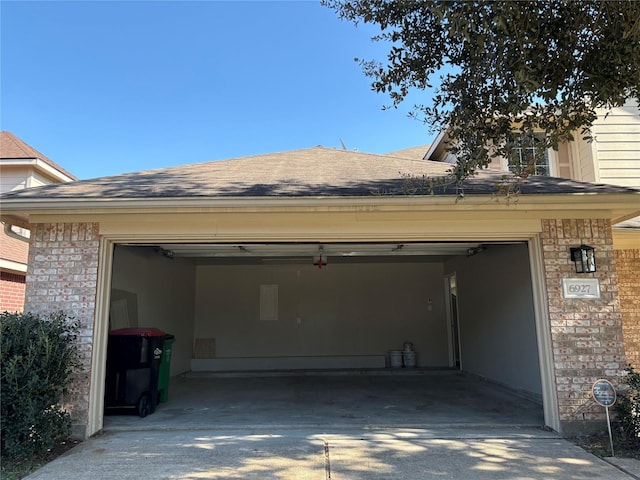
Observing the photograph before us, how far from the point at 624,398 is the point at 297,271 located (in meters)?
8.39

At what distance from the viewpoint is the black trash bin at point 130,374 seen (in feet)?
20.8

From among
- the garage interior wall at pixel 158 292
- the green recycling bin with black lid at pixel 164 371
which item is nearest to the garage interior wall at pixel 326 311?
the garage interior wall at pixel 158 292

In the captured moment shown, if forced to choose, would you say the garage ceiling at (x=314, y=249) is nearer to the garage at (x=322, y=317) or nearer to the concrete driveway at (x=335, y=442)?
the garage at (x=322, y=317)

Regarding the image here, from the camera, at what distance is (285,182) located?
614cm

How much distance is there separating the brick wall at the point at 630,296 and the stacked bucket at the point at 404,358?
490cm

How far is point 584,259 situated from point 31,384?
624 cm

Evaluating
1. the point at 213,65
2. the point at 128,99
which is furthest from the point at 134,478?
the point at 128,99

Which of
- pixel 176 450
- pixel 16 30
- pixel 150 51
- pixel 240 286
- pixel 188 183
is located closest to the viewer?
pixel 176 450

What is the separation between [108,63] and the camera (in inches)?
413

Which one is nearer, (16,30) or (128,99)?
(16,30)

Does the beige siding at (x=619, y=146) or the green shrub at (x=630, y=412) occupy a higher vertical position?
the beige siding at (x=619, y=146)

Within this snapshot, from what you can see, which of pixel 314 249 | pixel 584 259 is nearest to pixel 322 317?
pixel 314 249

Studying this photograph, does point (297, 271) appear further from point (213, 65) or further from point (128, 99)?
point (128, 99)

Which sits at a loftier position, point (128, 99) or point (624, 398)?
point (128, 99)
